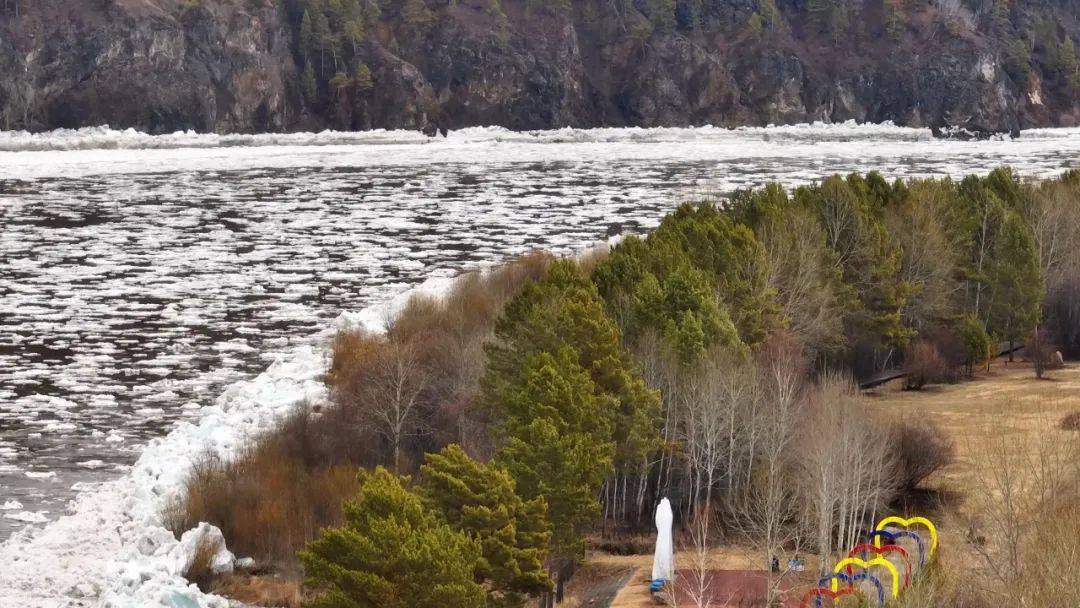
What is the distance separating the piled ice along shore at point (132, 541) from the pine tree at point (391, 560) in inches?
187

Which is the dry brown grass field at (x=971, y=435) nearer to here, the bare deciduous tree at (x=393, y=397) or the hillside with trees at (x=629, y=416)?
the hillside with trees at (x=629, y=416)

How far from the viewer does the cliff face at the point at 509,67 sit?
452 ft

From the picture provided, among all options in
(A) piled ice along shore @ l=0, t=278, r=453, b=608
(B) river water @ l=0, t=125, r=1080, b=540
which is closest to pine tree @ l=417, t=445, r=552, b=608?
(A) piled ice along shore @ l=0, t=278, r=453, b=608

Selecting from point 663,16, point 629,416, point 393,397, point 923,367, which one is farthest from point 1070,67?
point 629,416

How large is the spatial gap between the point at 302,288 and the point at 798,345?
2322cm

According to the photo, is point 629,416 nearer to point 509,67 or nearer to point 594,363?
point 594,363

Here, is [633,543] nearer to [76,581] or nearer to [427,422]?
[427,422]

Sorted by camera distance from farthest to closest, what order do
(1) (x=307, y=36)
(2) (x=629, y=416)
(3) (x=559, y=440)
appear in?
(1) (x=307, y=36) → (2) (x=629, y=416) → (3) (x=559, y=440)

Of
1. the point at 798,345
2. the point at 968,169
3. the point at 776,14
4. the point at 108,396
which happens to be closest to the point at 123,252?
the point at 108,396

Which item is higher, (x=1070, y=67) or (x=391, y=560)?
(x=1070, y=67)

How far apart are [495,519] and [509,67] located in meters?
149

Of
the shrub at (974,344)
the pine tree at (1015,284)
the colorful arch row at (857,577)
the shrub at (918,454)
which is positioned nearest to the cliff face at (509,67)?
the pine tree at (1015,284)

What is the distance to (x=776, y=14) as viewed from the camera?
19100cm

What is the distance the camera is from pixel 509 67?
545 ft
